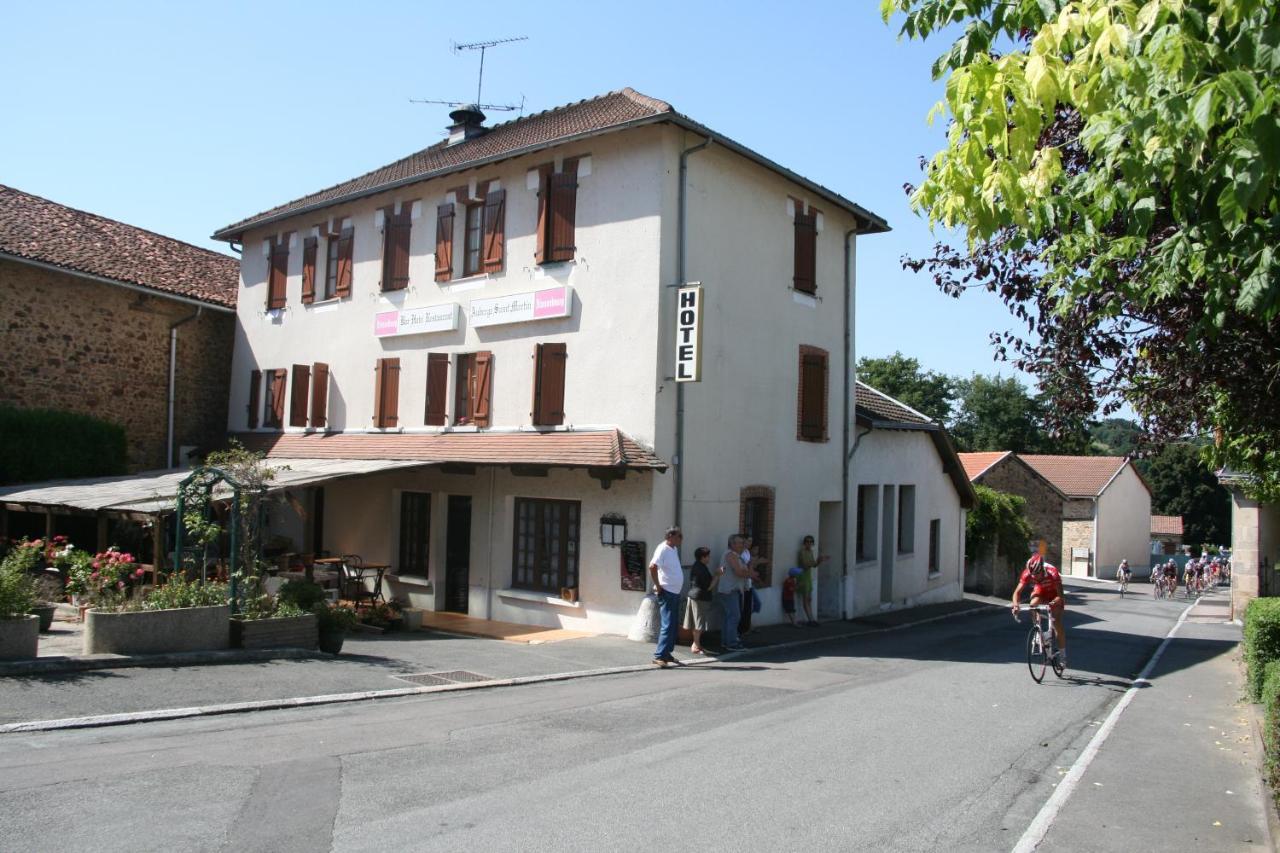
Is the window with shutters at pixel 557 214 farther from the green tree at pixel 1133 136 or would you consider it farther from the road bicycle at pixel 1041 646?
the green tree at pixel 1133 136

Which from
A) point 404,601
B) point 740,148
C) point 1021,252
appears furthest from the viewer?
point 404,601

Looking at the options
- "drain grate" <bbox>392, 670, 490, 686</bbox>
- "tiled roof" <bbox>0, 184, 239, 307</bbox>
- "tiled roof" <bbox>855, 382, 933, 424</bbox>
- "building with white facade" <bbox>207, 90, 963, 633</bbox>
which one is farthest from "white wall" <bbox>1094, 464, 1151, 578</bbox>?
"drain grate" <bbox>392, 670, 490, 686</bbox>

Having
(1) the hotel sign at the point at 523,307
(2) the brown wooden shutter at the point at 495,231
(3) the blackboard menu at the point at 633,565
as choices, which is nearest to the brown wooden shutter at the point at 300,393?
(1) the hotel sign at the point at 523,307

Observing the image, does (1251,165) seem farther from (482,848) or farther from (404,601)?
(404,601)

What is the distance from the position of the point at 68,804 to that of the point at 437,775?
216cm

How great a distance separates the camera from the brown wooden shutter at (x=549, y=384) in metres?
16.2

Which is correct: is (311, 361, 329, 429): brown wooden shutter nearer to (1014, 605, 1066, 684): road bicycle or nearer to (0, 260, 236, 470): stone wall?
(0, 260, 236, 470): stone wall

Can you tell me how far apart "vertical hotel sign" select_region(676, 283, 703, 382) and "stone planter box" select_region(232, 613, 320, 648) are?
20.4 ft

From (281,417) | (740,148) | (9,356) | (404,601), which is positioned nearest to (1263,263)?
(740,148)

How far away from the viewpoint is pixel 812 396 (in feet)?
61.5

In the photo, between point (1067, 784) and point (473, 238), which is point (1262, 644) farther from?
point (473, 238)

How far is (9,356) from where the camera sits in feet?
65.4

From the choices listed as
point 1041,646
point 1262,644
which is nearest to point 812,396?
point 1041,646

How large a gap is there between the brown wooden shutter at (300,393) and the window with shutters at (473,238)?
207 inches
